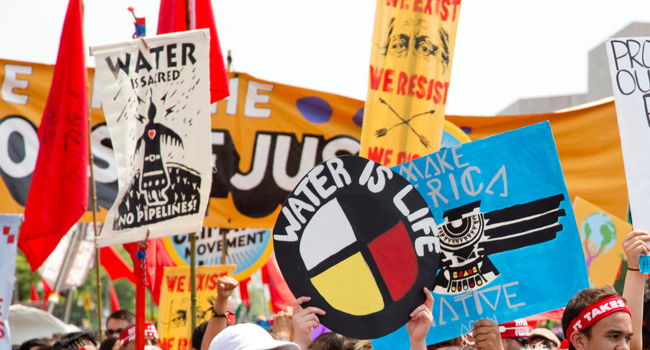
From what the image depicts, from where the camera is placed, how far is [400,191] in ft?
9.45

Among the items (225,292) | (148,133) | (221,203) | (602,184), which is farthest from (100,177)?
(602,184)

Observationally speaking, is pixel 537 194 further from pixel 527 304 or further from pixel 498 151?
pixel 527 304

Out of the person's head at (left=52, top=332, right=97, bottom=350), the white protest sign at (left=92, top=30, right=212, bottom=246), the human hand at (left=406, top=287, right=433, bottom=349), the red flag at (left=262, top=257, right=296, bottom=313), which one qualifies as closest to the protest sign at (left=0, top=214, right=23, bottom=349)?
the person's head at (left=52, top=332, right=97, bottom=350)

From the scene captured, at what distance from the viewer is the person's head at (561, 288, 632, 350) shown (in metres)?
2.98

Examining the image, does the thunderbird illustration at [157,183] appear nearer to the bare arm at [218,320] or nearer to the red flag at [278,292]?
the bare arm at [218,320]

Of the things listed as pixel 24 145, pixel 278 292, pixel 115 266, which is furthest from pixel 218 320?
pixel 115 266

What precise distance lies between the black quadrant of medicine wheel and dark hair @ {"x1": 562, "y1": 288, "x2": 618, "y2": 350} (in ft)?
2.56

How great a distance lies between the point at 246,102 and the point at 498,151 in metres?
5.00

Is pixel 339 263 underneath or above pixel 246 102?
underneath

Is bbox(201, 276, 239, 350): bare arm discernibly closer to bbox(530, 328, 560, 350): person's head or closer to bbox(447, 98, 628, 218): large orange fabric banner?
bbox(530, 328, 560, 350): person's head

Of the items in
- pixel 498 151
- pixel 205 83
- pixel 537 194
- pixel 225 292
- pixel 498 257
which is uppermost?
pixel 205 83

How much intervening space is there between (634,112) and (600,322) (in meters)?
1.11

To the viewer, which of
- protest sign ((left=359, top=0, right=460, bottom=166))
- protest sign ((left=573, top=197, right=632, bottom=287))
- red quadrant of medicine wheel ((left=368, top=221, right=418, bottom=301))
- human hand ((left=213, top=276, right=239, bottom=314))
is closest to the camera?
red quadrant of medicine wheel ((left=368, top=221, right=418, bottom=301))

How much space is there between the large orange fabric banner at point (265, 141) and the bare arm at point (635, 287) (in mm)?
4824
